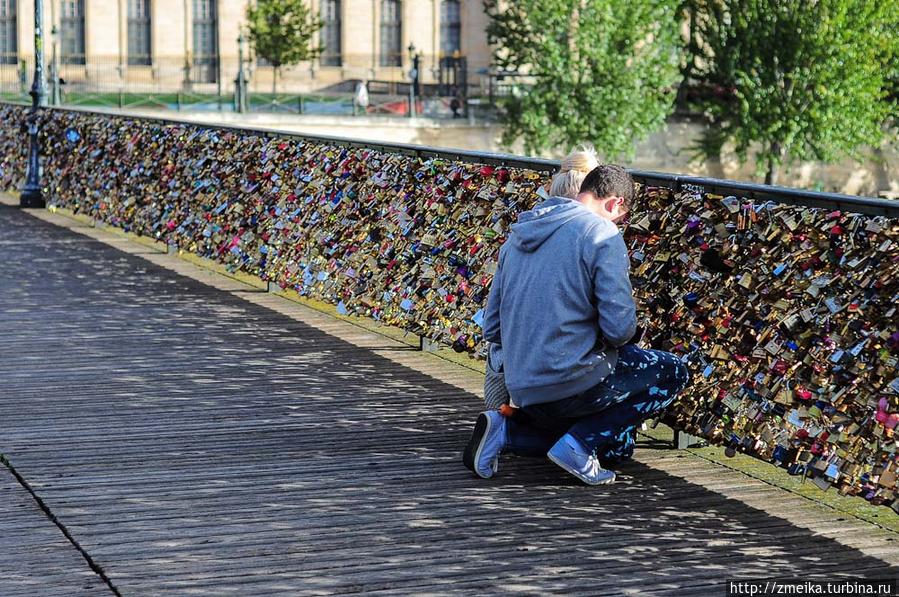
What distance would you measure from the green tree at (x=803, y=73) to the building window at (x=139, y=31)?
80.9 ft

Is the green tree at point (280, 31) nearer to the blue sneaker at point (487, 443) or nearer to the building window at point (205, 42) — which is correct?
the building window at point (205, 42)

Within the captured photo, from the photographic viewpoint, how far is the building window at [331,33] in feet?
241

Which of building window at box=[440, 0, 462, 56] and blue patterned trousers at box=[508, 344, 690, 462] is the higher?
building window at box=[440, 0, 462, 56]

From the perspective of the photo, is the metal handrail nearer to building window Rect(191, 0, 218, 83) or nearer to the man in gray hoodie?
the man in gray hoodie

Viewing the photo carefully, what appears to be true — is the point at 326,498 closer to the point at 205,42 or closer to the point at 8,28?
the point at 8,28

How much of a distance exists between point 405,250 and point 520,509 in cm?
420

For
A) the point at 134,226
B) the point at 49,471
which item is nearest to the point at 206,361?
the point at 49,471

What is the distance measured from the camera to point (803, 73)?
6203cm

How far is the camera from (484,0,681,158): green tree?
2464 inches

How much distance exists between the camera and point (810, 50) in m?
61.3

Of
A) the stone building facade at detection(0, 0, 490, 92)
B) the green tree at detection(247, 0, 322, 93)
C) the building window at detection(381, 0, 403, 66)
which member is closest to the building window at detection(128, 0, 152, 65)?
the stone building facade at detection(0, 0, 490, 92)

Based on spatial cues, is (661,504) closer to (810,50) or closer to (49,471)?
(49,471)

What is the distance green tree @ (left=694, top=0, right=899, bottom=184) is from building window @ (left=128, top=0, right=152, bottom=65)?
2467 centimetres

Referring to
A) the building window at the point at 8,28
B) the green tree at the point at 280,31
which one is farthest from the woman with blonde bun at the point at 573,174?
the building window at the point at 8,28
